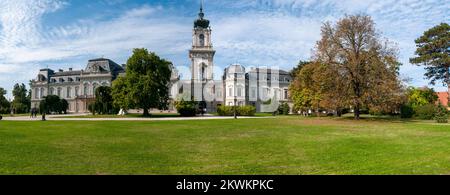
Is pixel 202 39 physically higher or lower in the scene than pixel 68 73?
higher

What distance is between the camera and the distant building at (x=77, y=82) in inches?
3150

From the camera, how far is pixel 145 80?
4184 centimetres

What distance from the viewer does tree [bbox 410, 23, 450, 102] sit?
43281 mm

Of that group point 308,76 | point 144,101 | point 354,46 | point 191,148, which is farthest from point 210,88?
point 191,148

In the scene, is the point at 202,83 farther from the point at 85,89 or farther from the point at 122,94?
the point at 85,89

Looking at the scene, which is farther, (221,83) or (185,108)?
(221,83)

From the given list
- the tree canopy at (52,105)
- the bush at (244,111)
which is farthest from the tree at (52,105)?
the bush at (244,111)

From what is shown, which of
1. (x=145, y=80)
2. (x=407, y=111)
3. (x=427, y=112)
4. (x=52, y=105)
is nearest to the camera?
(x=427, y=112)

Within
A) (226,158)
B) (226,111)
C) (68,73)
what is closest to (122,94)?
(226,111)

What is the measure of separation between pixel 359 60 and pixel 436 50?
24.0 meters

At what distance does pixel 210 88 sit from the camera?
235 ft
